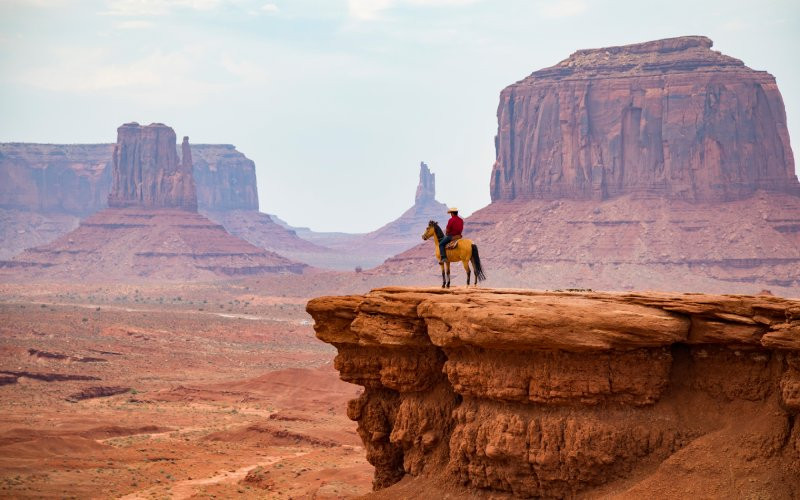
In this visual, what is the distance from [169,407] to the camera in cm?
6106

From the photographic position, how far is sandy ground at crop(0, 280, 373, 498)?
3828 centimetres

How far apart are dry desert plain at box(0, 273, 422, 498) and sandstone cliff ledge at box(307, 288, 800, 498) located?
12195 mm

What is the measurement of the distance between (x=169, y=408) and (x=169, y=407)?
475 mm

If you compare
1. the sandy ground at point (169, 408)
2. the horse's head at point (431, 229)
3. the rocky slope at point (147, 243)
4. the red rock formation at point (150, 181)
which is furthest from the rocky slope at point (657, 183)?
the horse's head at point (431, 229)

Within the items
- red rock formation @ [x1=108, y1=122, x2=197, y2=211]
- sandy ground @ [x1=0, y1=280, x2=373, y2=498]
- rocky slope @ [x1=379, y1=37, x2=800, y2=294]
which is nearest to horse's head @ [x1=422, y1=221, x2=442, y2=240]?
sandy ground @ [x1=0, y1=280, x2=373, y2=498]

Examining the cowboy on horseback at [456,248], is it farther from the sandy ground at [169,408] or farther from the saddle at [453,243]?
the sandy ground at [169,408]

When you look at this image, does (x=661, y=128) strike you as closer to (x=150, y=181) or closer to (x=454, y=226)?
(x=150, y=181)

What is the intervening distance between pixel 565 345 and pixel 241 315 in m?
112

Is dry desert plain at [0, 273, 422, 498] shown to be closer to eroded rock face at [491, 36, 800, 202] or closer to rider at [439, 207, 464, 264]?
rider at [439, 207, 464, 264]

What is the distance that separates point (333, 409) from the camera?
59.8 m

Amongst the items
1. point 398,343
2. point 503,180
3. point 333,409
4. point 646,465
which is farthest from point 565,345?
point 503,180

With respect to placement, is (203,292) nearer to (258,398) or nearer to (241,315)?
(241,315)

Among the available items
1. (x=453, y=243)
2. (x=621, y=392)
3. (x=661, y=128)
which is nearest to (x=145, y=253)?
(x=661, y=128)

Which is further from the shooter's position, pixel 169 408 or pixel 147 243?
pixel 147 243
